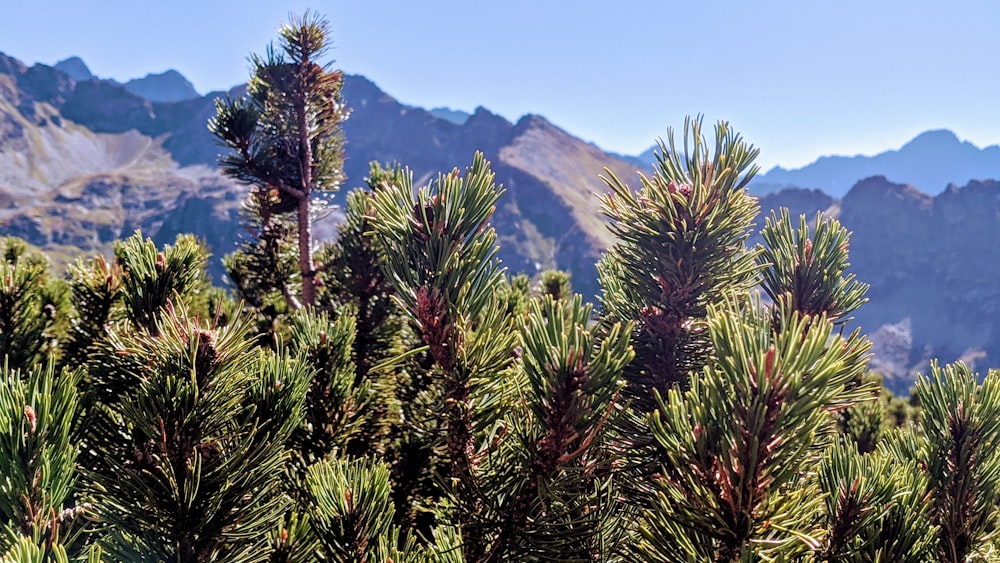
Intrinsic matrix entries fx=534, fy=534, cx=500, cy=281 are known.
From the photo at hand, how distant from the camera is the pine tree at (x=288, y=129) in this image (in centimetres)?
341

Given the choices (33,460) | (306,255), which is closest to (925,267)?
(306,255)

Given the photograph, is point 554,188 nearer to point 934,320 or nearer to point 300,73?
point 934,320

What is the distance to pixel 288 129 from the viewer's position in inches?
140

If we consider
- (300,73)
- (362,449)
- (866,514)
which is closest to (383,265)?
(362,449)

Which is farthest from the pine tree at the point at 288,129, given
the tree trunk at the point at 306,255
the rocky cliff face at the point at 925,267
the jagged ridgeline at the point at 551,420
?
the rocky cliff face at the point at 925,267

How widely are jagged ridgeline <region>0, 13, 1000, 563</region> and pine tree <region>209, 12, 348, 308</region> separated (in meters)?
1.69

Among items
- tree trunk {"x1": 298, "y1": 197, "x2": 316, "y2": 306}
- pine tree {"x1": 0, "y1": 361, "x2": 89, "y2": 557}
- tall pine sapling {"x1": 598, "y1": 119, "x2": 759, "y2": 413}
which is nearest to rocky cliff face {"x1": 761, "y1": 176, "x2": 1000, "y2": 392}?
tree trunk {"x1": 298, "y1": 197, "x2": 316, "y2": 306}

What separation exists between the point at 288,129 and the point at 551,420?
308cm

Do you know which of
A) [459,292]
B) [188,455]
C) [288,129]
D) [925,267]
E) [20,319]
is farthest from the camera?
[925,267]

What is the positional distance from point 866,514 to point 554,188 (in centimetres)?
18951

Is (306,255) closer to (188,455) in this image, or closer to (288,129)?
(288,129)

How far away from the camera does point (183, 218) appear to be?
7136 inches

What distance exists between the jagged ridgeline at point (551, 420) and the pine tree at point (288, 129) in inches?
66.6

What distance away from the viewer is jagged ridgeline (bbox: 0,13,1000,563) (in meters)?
1.14
